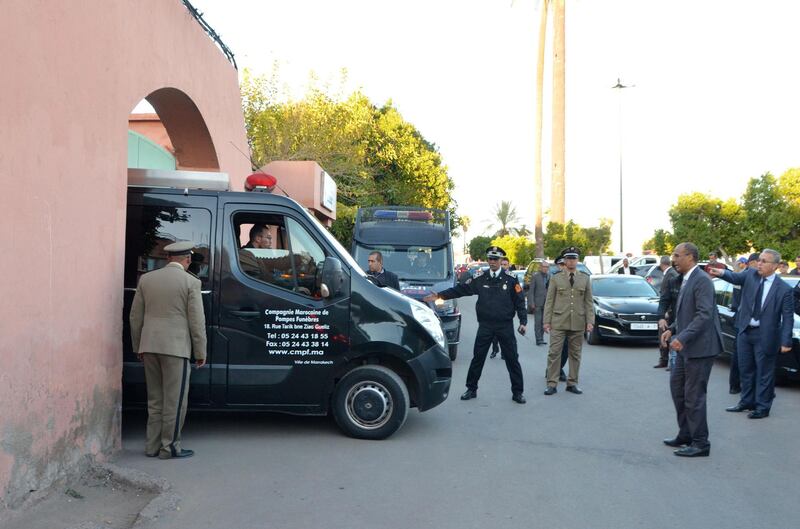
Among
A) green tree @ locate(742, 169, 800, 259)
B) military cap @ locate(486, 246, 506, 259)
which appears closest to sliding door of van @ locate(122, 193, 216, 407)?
military cap @ locate(486, 246, 506, 259)

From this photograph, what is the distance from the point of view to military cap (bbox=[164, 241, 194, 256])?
6.18 metres

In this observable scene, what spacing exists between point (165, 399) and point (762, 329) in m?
6.34

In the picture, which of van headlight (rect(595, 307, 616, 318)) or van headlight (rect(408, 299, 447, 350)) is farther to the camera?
van headlight (rect(595, 307, 616, 318))

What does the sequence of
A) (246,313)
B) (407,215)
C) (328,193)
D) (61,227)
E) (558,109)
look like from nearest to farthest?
(61,227) → (246,313) → (407,215) → (328,193) → (558,109)

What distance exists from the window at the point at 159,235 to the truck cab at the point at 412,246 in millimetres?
6331

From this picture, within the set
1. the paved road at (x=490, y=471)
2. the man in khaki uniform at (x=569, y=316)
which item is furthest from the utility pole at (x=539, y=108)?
the paved road at (x=490, y=471)

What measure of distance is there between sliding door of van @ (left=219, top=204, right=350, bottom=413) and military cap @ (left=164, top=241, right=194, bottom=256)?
51 centimetres

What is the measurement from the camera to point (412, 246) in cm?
1374

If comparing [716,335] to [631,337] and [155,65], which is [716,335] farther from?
[631,337]

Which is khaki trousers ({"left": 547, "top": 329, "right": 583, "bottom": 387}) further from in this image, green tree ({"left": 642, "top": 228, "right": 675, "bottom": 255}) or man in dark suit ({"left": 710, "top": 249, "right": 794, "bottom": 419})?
green tree ({"left": 642, "top": 228, "right": 675, "bottom": 255})

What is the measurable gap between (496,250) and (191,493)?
5111mm

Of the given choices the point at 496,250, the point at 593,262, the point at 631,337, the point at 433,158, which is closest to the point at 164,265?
the point at 496,250

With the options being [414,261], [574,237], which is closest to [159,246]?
[414,261]

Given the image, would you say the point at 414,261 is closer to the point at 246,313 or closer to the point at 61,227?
the point at 246,313
